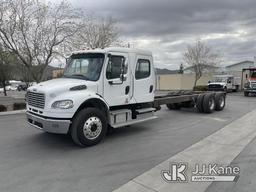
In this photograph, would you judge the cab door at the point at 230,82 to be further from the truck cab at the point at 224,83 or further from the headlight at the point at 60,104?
the headlight at the point at 60,104

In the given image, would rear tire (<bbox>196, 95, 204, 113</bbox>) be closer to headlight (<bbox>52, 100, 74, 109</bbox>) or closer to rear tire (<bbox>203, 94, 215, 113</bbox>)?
rear tire (<bbox>203, 94, 215, 113</bbox>)

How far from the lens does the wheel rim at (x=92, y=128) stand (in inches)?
251

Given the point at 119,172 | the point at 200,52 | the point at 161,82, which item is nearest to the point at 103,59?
the point at 119,172

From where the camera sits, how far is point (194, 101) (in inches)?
506

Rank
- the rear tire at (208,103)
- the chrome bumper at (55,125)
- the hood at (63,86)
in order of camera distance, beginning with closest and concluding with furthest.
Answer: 1. the chrome bumper at (55,125)
2. the hood at (63,86)
3. the rear tire at (208,103)

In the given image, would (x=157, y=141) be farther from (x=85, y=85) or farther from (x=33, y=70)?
(x=33, y=70)

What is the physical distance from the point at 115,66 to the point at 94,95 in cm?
116

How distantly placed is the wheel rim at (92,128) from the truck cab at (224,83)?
83.7ft

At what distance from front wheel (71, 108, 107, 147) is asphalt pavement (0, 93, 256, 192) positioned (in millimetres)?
211

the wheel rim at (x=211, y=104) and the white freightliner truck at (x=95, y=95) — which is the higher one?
the white freightliner truck at (x=95, y=95)

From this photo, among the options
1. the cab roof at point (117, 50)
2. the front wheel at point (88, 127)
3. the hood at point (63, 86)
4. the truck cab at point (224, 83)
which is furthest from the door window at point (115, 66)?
the truck cab at point (224, 83)
